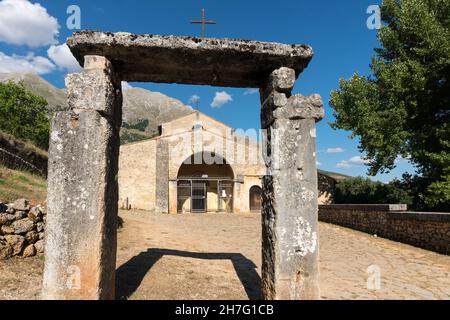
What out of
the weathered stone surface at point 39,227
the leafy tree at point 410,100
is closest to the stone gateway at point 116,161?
the weathered stone surface at point 39,227

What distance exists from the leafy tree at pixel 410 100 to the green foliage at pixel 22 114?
76.7 feet

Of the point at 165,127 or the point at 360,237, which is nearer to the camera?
the point at 360,237

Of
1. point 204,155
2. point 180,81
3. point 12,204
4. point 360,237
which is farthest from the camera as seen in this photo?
point 204,155

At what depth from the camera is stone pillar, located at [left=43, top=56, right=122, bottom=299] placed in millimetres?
3580

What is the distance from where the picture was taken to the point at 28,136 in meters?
27.0

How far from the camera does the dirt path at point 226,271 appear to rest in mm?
5121

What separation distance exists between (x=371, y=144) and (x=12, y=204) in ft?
43.4

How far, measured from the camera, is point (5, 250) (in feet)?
19.6

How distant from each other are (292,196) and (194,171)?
906 inches

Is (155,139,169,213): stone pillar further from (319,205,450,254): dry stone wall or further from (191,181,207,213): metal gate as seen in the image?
(319,205,450,254): dry stone wall

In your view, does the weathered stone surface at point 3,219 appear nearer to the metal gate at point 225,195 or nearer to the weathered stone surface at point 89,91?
the weathered stone surface at point 89,91

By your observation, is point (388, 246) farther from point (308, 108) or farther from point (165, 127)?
point (165, 127)

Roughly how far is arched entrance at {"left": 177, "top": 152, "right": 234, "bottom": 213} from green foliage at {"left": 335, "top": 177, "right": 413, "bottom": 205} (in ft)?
27.3
